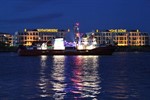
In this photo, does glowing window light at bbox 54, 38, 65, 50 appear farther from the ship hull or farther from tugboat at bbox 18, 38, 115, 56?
the ship hull

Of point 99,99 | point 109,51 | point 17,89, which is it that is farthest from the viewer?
point 109,51

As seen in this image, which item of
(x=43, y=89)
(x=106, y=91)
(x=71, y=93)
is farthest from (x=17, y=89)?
(x=106, y=91)

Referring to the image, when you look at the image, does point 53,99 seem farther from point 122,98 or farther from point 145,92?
point 145,92

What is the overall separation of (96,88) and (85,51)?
101379 millimetres

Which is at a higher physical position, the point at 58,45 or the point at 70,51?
the point at 58,45

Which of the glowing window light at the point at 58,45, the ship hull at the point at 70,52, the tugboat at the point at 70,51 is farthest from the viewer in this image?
the glowing window light at the point at 58,45

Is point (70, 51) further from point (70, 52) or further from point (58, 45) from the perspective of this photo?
point (58, 45)

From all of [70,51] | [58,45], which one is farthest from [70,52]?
[58,45]

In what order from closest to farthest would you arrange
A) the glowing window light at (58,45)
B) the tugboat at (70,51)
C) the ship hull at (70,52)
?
the ship hull at (70,52) < the tugboat at (70,51) < the glowing window light at (58,45)

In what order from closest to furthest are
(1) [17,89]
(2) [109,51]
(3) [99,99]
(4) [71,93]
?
1. (3) [99,99]
2. (4) [71,93]
3. (1) [17,89]
4. (2) [109,51]

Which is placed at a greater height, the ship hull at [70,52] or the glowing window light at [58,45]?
the glowing window light at [58,45]

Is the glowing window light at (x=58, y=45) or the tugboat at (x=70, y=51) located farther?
the glowing window light at (x=58, y=45)

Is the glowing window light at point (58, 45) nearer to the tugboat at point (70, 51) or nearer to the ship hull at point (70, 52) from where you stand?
the tugboat at point (70, 51)

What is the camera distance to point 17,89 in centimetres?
2598
